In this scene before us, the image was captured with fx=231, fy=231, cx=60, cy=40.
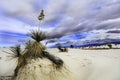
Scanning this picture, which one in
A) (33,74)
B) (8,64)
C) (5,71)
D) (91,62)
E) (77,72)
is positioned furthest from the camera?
(8,64)

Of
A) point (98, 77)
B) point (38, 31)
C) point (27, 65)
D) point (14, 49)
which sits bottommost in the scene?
point (98, 77)

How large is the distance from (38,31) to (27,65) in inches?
47.8

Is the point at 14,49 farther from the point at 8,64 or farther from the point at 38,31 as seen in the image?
the point at 8,64

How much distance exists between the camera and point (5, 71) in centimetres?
1147

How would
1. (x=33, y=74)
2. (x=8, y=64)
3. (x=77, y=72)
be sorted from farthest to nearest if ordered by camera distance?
(x=8, y=64)
(x=77, y=72)
(x=33, y=74)

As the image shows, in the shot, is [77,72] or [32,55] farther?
[77,72]

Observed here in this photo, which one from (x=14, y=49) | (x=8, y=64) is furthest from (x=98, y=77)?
(x=8, y=64)

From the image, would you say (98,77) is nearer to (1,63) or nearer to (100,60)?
(100,60)

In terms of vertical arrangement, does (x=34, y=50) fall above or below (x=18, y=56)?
above

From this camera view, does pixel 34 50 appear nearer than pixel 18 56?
Yes

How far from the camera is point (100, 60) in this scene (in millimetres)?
9609

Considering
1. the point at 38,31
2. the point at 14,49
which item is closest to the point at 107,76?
the point at 38,31

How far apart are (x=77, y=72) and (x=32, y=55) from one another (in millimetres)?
1918

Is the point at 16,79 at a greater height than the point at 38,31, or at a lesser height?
lesser
